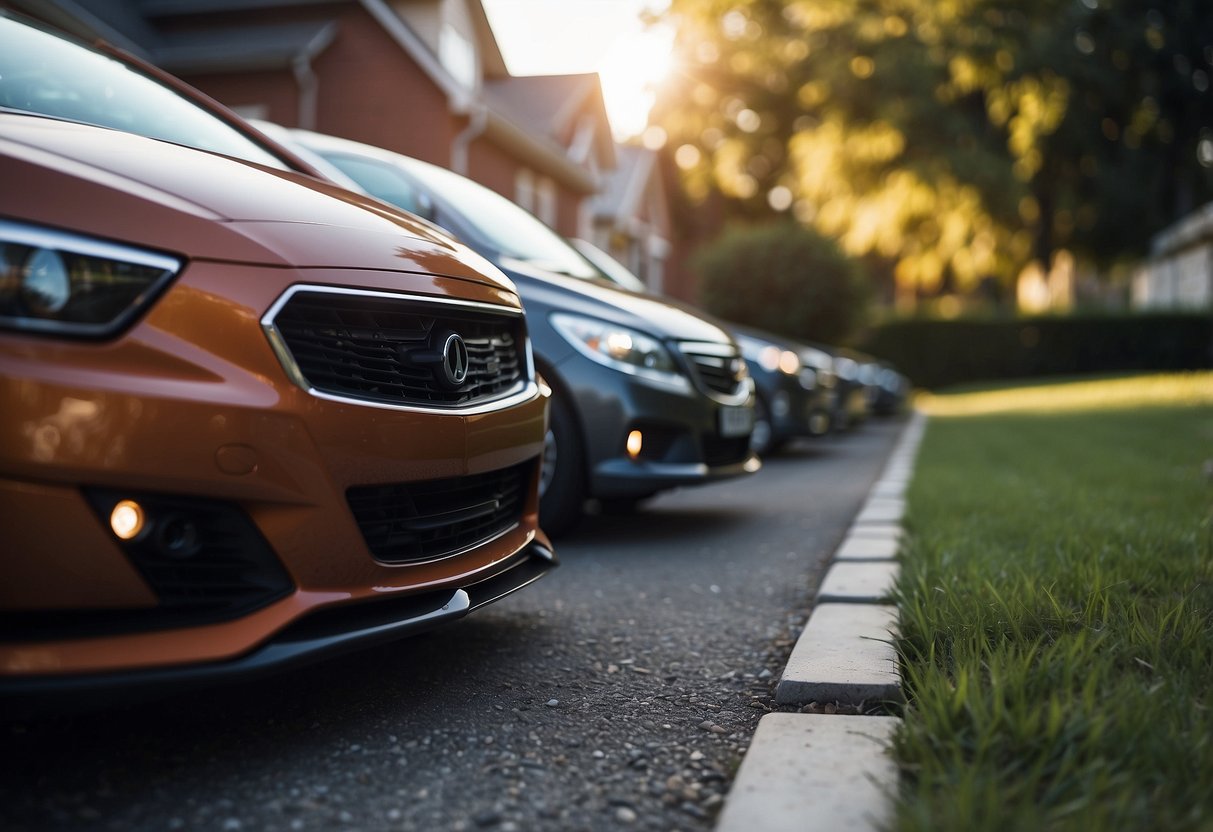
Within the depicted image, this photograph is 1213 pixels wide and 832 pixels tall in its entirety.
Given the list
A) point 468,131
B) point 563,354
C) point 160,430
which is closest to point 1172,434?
point 563,354

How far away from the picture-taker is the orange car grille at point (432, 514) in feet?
7.36

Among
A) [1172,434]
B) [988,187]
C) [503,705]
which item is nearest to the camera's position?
[503,705]

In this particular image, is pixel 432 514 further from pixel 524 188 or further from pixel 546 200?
pixel 546 200

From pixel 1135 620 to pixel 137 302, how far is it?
7.75 ft

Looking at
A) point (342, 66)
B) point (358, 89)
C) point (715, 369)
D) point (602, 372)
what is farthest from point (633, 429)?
point (342, 66)

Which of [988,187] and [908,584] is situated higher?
[988,187]

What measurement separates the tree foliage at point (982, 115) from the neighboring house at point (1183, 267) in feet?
4.90

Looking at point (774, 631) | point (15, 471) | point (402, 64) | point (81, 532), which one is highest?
point (402, 64)

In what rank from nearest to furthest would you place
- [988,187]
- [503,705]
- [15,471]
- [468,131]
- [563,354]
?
1. [15,471]
2. [503,705]
3. [563,354]
4. [468,131]
5. [988,187]

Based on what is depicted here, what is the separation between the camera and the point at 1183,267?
1077 inches

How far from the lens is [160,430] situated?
183cm

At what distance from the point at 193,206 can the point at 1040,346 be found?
951 inches

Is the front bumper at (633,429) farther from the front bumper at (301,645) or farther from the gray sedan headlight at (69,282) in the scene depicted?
the gray sedan headlight at (69,282)

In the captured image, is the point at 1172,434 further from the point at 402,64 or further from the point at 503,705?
the point at 402,64
